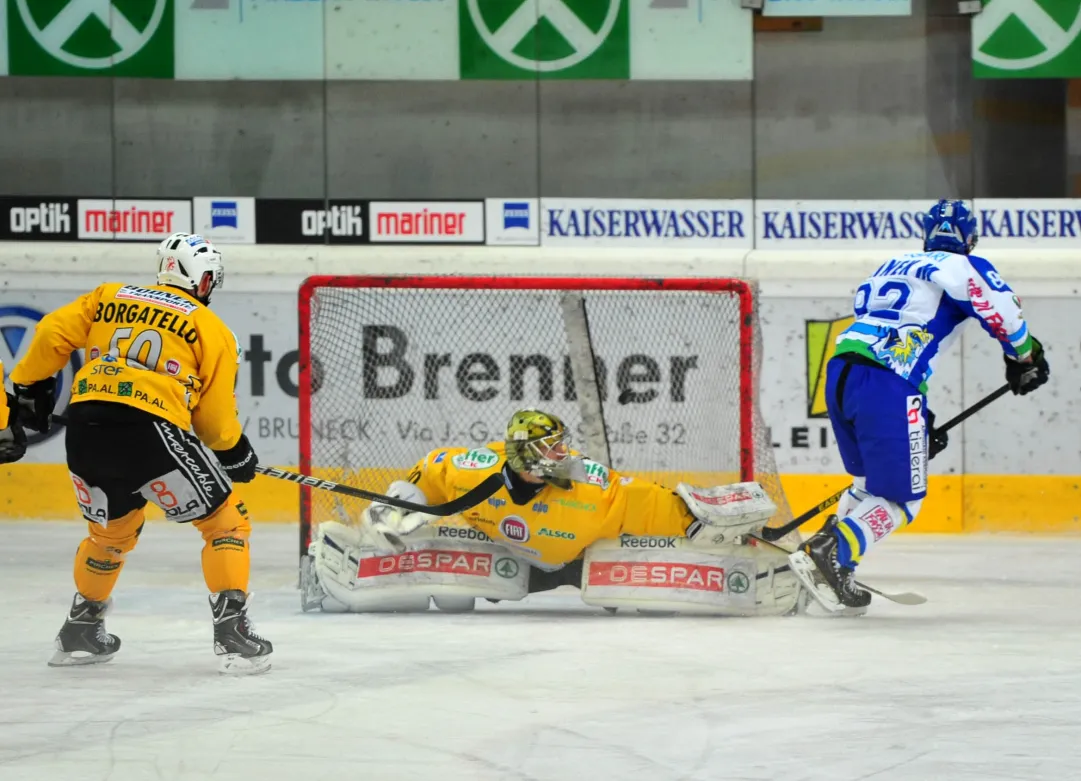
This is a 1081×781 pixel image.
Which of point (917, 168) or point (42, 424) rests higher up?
point (917, 168)

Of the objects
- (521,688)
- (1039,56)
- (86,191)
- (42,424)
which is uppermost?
(1039,56)

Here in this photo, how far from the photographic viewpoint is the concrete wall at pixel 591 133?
811 centimetres

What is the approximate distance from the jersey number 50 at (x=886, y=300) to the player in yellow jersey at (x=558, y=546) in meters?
0.67

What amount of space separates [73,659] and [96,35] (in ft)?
14.6

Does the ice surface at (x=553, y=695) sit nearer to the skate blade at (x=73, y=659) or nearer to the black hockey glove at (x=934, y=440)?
the skate blade at (x=73, y=659)

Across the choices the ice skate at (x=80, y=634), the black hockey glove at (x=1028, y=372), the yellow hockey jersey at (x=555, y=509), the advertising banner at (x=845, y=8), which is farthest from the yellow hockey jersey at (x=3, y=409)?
the advertising banner at (x=845, y=8)

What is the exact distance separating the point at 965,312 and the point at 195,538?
Result: 350 centimetres

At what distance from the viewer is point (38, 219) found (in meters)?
8.31

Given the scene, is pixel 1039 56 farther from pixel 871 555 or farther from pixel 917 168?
pixel 871 555

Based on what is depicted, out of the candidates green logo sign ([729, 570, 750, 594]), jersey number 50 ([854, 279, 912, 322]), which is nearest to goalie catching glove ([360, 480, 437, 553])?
green logo sign ([729, 570, 750, 594])

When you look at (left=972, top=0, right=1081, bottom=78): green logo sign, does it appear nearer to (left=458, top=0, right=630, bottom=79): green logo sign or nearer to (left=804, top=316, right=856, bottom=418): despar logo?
(left=804, top=316, right=856, bottom=418): despar logo

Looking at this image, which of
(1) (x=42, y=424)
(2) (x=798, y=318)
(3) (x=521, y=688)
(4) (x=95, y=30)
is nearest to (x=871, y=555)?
(2) (x=798, y=318)

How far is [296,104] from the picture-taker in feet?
27.4

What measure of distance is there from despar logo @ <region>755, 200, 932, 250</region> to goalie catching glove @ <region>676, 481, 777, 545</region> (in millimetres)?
2767
